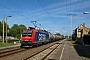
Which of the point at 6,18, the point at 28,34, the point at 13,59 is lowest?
the point at 13,59

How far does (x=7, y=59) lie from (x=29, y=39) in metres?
16.8

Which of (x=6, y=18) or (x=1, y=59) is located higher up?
(x=6, y=18)

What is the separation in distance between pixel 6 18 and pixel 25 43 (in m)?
12.2

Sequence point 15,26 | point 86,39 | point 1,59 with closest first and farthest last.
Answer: point 1,59
point 86,39
point 15,26

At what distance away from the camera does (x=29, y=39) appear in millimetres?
34188

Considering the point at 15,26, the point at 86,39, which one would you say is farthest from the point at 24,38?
the point at 15,26

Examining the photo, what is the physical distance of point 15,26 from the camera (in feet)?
576

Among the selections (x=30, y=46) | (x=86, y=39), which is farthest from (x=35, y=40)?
(x=86, y=39)

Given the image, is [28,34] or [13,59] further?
[28,34]

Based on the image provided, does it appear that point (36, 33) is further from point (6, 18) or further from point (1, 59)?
point (1, 59)

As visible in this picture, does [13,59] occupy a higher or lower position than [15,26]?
lower

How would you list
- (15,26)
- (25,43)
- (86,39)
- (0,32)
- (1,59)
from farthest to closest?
1. (15,26)
2. (0,32)
3. (86,39)
4. (25,43)
5. (1,59)

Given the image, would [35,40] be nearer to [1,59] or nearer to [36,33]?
[36,33]

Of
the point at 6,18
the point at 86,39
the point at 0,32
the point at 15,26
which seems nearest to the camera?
the point at 6,18
